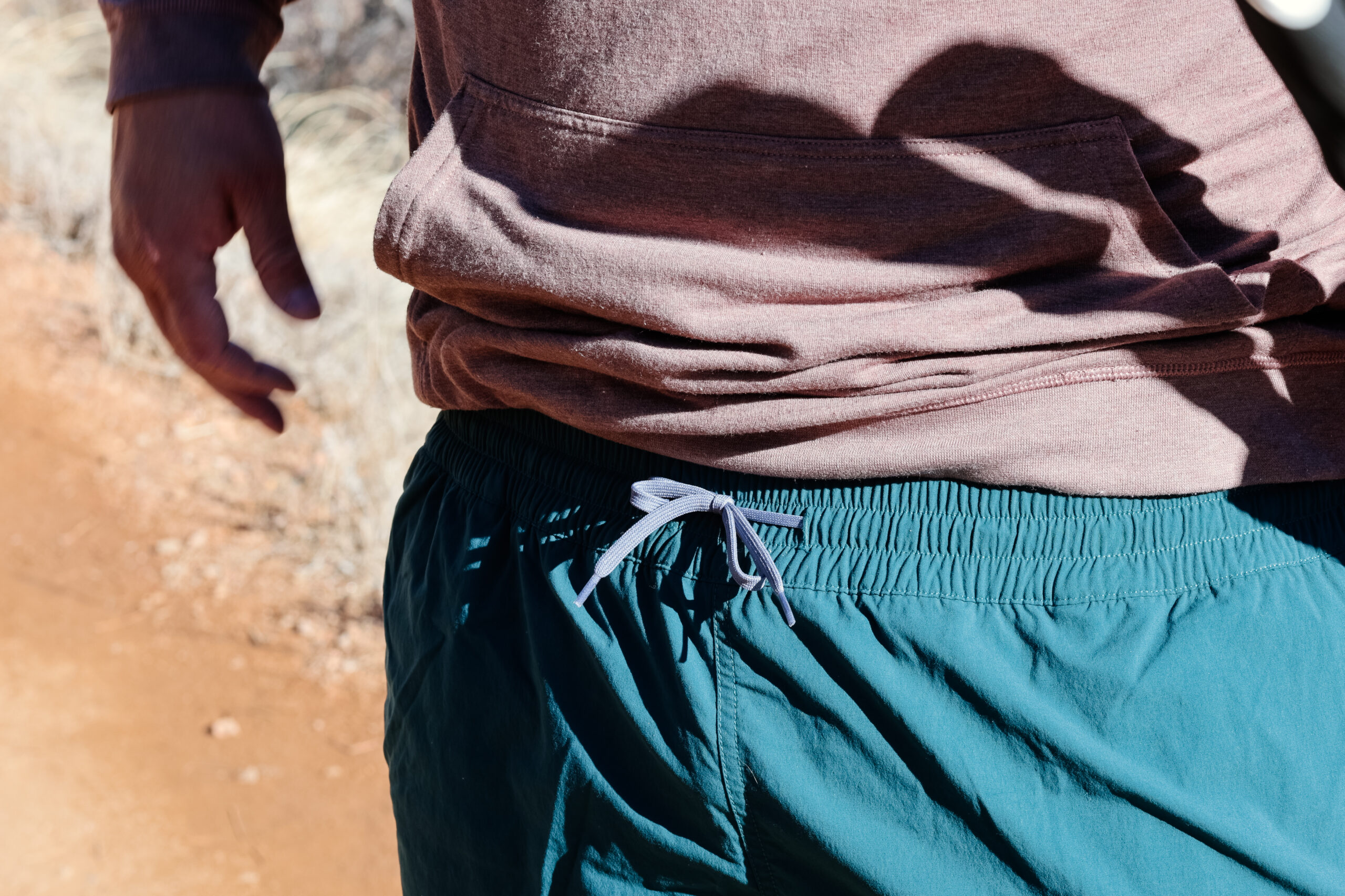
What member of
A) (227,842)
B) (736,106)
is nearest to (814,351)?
(736,106)

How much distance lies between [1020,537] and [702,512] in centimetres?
20

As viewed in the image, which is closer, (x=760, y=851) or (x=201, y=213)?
(x=760, y=851)

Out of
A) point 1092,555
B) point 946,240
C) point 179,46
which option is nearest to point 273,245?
point 179,46

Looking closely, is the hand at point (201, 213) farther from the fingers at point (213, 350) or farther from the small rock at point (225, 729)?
the small rock at point (225, 729)

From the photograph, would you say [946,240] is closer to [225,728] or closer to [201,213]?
[201,213]

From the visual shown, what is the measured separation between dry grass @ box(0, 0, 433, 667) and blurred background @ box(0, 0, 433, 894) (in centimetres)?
1

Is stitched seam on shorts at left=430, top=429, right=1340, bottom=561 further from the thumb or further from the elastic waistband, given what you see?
the thumb

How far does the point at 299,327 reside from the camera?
3.87 metres

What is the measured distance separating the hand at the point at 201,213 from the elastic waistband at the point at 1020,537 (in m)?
0.45

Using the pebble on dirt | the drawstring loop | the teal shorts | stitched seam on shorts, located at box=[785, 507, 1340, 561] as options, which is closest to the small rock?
the pebble on dirt

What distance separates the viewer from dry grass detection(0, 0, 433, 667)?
10.3 ft

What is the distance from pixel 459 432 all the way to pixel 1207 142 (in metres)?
0.59

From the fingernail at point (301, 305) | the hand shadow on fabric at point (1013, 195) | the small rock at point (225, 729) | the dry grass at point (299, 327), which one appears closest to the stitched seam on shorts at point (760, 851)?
the hand shadow on fabric at point (1013, 195)

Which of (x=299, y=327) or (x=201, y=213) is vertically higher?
(x=201, y=213)
